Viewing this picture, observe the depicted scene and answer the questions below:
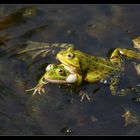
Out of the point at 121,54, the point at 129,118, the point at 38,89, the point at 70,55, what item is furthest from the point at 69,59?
the point at 129,118

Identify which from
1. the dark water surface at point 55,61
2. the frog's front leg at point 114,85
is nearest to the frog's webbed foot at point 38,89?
the dark water surface at point 55,61

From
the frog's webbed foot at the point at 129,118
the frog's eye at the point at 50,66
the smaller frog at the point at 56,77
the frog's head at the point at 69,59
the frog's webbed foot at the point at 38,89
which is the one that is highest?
the frog's head at the point at 69,59

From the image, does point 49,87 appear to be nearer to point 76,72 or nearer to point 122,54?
point 76,72

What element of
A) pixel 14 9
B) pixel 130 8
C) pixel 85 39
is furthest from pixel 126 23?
pixel 14 9

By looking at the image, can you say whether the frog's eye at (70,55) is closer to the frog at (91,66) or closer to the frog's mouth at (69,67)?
the frog at (91,66)

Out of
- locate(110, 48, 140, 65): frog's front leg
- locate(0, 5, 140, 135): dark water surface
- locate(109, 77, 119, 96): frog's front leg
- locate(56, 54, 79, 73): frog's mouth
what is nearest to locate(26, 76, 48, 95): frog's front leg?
locate(0, 5, 140, 135): dark water surface

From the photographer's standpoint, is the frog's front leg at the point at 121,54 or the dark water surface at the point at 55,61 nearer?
the dark water surface at the point at 55,61

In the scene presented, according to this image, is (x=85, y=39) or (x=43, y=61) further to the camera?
(x=85, y=39)
